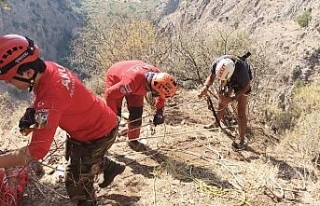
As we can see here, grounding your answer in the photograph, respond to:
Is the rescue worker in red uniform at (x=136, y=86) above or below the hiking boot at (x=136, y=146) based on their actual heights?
above

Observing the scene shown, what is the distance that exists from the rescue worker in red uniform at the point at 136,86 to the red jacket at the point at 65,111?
1.03 meters

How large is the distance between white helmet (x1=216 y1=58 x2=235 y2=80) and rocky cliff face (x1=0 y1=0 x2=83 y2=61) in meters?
48.0

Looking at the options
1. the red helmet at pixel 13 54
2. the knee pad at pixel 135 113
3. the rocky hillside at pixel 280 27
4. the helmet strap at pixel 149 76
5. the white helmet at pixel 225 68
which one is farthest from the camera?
the rocky hillside at pixel 280 27

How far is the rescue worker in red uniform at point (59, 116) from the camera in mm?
2705

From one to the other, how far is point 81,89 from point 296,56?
93.3 ft

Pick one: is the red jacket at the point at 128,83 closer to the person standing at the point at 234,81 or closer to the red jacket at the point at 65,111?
the red jacket at the point at 65,111

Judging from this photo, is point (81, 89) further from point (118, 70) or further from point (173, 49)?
point (173, 49)

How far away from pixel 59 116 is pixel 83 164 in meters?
0.83

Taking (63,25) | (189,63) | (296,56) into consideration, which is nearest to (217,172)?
(189,63)

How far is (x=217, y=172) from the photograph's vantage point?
4.86 metres

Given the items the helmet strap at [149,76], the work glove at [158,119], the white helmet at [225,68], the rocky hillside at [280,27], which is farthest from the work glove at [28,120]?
the rocky hillside at [280,27]

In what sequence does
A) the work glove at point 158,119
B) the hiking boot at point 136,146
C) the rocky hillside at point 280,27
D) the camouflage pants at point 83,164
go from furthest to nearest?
the rocky hillside at point 280,27 → the hiking boot at point 136,146 → the work glove at point 158,119 → the camouflage pants at point 83,164

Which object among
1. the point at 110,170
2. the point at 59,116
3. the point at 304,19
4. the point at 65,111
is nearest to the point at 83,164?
the point at 110,170

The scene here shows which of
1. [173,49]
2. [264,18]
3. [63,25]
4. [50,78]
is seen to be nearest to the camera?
[50,78]
